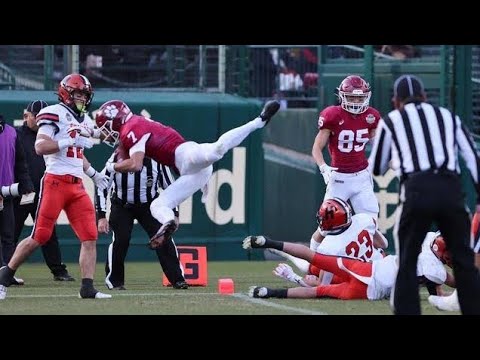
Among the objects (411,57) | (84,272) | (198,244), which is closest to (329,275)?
(84,272)

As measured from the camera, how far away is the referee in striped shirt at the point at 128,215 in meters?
11.6

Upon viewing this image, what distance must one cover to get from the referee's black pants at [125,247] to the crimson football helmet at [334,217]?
6.39 feet

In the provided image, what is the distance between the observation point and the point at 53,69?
17141 mm

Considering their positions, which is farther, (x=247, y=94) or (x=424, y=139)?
(x=247, y=94)

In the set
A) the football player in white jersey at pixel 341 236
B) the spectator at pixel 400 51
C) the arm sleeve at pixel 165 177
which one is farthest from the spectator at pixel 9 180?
the spectator at pixel 400 51

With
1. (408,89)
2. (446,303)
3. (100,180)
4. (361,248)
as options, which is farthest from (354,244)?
(408,89)

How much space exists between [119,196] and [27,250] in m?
1.78

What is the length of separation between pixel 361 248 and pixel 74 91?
8.98ft

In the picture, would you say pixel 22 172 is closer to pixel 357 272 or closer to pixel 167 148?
pixel 167 148

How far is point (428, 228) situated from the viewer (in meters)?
7.64

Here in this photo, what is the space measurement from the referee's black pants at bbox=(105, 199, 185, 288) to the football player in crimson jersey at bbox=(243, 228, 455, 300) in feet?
5.38

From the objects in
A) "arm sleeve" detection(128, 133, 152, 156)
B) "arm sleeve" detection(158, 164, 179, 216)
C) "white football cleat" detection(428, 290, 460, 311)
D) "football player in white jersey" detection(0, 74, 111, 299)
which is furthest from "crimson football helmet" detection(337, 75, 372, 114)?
"white football cleat" detection(428, 290, 460, 311)

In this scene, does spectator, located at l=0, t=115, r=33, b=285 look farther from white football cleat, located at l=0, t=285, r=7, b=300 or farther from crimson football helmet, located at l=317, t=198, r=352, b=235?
crimson football helmet, located at l=317, t=198, r=352, b=235
